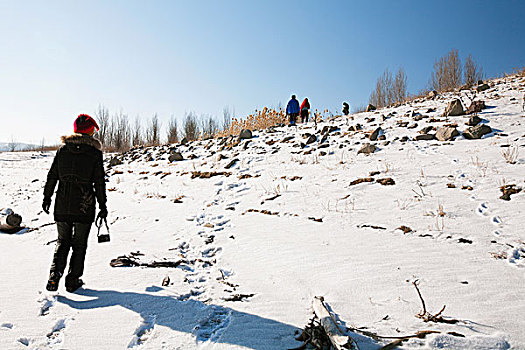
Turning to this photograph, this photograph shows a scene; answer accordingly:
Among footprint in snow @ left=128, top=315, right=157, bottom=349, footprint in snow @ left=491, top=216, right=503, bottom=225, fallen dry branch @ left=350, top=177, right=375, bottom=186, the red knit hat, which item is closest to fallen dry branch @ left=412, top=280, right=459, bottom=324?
footprint in snow @ left=128, top=315, right=157, bottom=349

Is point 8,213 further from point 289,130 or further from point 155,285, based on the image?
point 289,130

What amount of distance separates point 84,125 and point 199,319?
7.87 ft

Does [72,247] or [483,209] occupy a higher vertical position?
[483,209]

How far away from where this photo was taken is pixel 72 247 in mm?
2809

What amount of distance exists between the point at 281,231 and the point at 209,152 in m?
8.70

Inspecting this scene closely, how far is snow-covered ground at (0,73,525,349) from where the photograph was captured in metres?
2.06

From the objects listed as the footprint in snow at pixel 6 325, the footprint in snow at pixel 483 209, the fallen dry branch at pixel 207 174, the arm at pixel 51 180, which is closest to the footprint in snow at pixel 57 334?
the footprint in snow at pixel 6 325

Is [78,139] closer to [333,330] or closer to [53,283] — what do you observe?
[53,283]

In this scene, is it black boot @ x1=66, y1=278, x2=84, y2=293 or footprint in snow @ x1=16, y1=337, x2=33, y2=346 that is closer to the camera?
footprint in snow @ x1=16, y1=337, x2=33, y2=346

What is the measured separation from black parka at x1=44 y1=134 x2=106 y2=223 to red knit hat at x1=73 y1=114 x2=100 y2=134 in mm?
87

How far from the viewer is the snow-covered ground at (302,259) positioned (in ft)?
6.75

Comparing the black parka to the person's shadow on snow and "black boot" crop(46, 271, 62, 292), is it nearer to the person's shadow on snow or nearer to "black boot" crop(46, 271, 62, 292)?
"black boot" crop(46, 271, 62, 292)

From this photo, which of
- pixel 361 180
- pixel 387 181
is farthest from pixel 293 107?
pixel 387 181

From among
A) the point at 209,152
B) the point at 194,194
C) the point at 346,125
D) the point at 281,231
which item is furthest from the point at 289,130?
the point at 281,231
